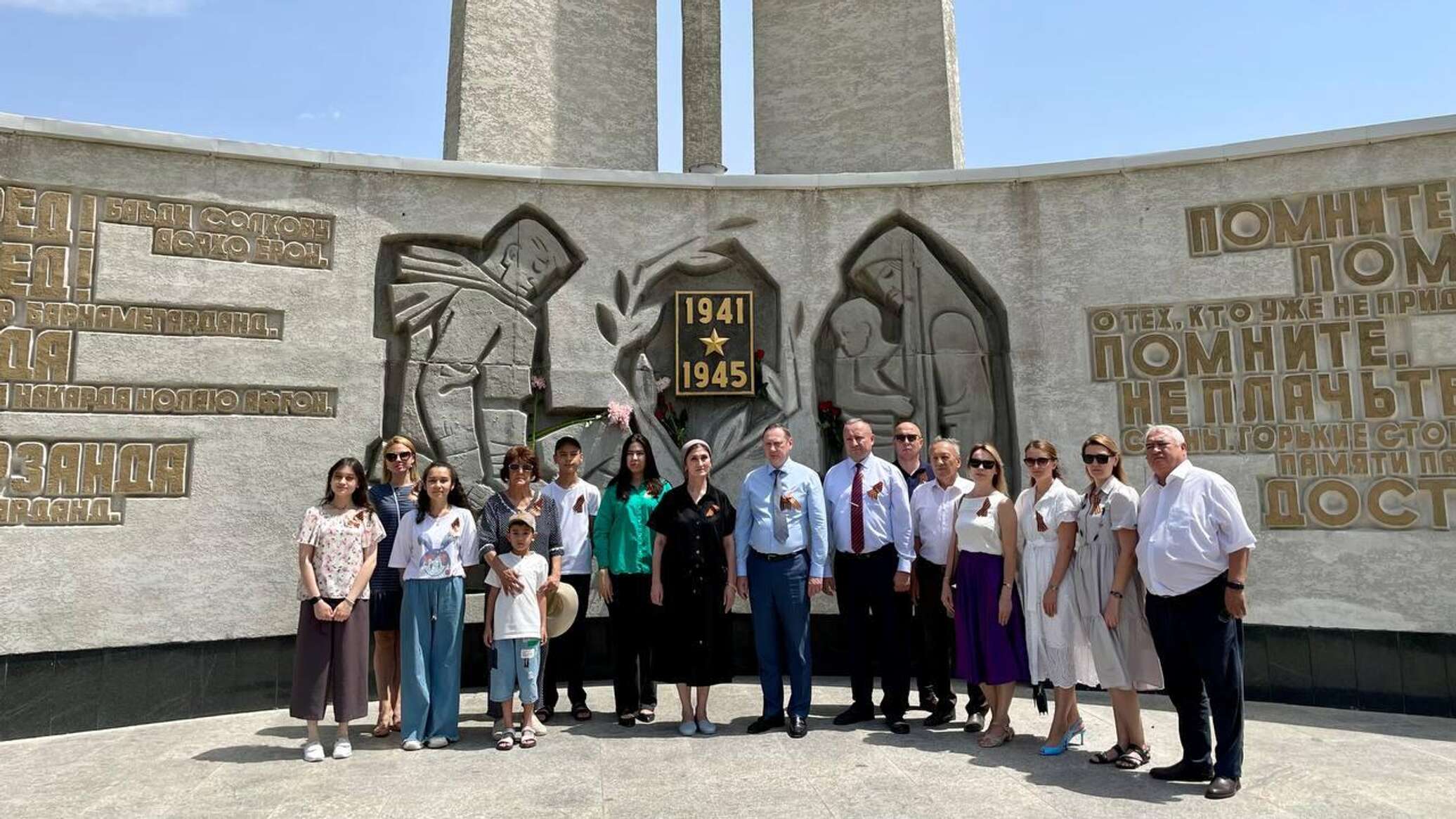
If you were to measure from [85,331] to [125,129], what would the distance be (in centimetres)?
134

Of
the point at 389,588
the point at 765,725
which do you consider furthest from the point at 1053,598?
the point at 389,588

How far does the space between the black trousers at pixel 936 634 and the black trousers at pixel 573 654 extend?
192 centimetres

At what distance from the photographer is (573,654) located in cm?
501

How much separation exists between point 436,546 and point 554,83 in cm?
892

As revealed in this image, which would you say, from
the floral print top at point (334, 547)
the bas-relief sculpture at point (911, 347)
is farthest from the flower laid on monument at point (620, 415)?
the floral print top at point (334, 547)

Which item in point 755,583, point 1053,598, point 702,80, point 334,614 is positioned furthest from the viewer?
point 702,80

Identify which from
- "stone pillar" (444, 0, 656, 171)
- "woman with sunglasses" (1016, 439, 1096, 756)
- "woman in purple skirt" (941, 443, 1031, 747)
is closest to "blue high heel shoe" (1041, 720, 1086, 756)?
"woman with sunglasses" (1016, 439, 1096, 756)

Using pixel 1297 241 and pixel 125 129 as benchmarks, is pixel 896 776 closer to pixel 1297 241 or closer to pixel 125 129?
pixel 1297 241

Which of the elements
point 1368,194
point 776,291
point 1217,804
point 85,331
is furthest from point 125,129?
point 1368,194

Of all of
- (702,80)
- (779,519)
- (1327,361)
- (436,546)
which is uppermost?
(702,80)

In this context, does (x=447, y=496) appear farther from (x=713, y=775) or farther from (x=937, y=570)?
(x=937, y=570)

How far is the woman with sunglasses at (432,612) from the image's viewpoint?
4473mm

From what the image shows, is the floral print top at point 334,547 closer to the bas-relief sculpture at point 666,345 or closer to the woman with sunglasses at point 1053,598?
the bas-relief sculpture at point 666,345

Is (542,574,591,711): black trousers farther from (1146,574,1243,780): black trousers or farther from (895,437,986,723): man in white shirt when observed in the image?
(1146,574,1243,780): black trousers
